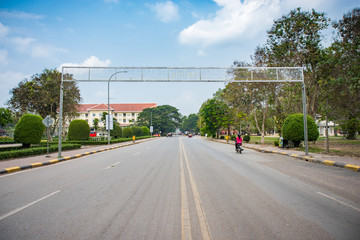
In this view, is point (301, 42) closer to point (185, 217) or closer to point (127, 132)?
point (185, 217)

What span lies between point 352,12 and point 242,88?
663 inches

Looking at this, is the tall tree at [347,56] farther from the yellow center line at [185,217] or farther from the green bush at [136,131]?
the green bush at [136,131]

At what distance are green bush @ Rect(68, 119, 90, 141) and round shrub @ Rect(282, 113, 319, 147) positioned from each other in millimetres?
25702

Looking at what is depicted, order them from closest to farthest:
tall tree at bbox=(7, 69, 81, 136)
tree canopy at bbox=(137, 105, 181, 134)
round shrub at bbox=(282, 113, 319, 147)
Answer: round shrub at bbox=(282, 113, 319, 147)
tall tree at bbox=(7, 69, 81, 136)
tree canopy at bbox=(137, 105, 181, 134)

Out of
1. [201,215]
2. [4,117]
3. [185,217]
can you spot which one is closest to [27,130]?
[185,217]

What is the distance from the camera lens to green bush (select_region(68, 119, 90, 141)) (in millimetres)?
32719

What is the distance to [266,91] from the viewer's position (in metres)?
32.2

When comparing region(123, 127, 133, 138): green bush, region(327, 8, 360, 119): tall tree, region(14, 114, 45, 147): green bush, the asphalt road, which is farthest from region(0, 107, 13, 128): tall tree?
region(327, 8, 360, 119): tall tree

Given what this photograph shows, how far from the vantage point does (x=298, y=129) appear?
20703 millimetres

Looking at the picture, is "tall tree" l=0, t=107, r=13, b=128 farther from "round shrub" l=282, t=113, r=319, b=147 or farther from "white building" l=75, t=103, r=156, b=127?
"round shrub" l=282, t=113, r=319, b=147

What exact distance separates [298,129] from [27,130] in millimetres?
23140

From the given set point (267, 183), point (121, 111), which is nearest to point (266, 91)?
point (267, 183)

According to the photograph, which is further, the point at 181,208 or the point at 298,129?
the point at 298,129

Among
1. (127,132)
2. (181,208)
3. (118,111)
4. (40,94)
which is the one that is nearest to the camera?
(181,208)
